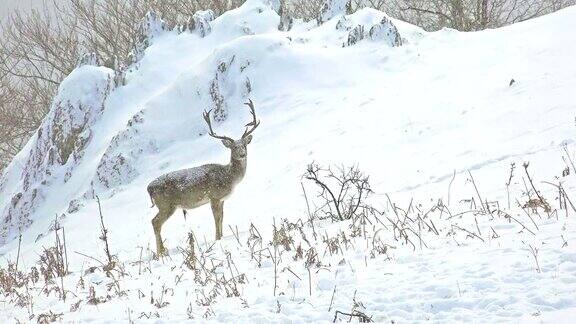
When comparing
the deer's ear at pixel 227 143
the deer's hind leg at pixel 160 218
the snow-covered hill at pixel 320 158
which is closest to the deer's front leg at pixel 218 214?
the snow-covered hill at pixel 320 158

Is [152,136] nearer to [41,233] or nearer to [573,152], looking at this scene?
[41,233]

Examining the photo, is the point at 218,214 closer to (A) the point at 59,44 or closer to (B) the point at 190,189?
(B) the point at 190,189

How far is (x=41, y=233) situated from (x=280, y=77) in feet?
22.1

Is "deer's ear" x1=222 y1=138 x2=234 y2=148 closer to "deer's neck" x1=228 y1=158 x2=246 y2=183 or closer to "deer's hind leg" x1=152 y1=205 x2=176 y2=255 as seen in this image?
"deer's neck" x1=228 y1=158 x2=246 y2=183

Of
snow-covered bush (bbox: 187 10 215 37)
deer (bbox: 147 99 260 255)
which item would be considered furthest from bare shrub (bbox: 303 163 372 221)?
snow-covered bush (bbox: 187 10 215 37)

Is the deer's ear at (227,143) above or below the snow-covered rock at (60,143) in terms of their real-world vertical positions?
below

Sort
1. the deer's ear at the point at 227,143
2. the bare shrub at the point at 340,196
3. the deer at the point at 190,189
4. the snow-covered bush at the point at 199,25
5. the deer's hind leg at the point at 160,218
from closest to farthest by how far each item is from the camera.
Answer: the bare shrub at the point at 340,196 → the deer's hind leg at the point at 160,218 → the deer at the point at 190,189 → the deer's ear at the point at 227,143 → the snow-covered bush at the point at 199,25

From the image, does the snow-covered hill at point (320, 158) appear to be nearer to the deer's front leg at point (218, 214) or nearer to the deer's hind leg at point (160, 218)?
the deer's front leg at point (218, 214)

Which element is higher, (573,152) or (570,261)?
(573,152)

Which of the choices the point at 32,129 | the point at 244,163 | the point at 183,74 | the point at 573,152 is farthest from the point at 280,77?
the point at 32,129

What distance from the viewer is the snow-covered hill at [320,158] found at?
11.7ft

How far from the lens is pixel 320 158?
35.1 ft

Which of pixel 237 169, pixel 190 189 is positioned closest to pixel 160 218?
pixel 190 189

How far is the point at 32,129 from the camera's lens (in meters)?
32.6
